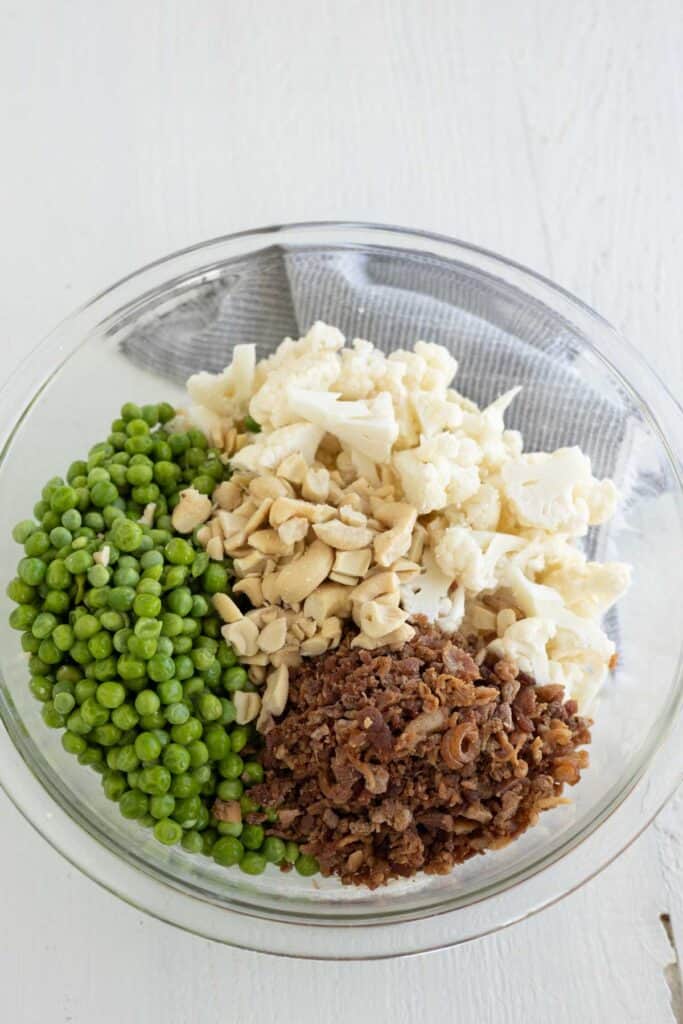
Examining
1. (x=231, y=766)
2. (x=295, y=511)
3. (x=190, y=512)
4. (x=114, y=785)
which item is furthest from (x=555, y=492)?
(x=114, y=785)

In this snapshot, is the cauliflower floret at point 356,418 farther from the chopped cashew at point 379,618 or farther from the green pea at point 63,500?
the green pea at point 63,500

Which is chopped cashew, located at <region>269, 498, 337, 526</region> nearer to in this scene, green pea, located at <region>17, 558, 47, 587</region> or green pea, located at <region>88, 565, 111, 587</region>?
green pea, located at <region>88, 565, 111, 587</region>

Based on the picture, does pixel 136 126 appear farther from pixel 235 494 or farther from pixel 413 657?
pixel 413 657

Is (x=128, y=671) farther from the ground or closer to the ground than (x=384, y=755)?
farther from the ground

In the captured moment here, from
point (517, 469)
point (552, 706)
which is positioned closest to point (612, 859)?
point (552, 706)

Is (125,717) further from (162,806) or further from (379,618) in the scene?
(379,618)

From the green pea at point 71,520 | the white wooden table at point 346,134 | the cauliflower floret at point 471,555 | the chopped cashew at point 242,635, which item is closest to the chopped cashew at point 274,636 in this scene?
the chopped cashew at point 242,635
